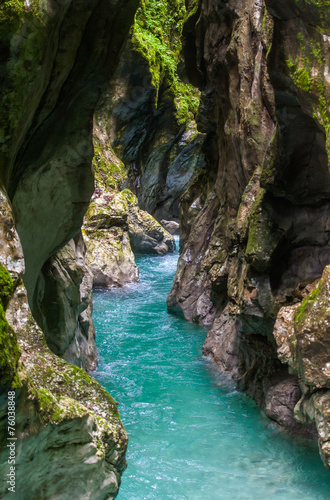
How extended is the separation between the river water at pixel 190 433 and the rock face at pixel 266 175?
509 millimetres

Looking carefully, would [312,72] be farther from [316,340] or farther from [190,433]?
[190,433]

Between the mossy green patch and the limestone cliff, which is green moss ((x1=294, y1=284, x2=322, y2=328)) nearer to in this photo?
the limestone cliff

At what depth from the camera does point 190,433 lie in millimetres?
8039

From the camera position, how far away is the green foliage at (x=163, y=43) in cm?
2308

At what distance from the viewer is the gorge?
12.3 ft

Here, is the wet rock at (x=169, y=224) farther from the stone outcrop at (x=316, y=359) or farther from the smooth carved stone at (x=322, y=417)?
the smooth carved stone at (x=322, y=417)

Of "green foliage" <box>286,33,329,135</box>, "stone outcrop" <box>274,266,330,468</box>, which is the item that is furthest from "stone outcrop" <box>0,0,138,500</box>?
"stone outcrop" <box>274,266,330,468</box>

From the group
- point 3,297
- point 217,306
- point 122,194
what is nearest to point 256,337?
point 217,306

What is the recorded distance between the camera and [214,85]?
12.4 metres

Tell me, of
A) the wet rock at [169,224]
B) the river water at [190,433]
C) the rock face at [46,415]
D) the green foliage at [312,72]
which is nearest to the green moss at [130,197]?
the river water at [190,433]

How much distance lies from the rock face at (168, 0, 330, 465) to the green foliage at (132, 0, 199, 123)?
33.1 ft

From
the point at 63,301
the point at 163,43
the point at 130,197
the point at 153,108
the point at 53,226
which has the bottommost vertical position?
the point at 63,301

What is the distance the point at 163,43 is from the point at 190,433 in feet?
76.2

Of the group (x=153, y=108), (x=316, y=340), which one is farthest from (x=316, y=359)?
(x=153, y=108)
